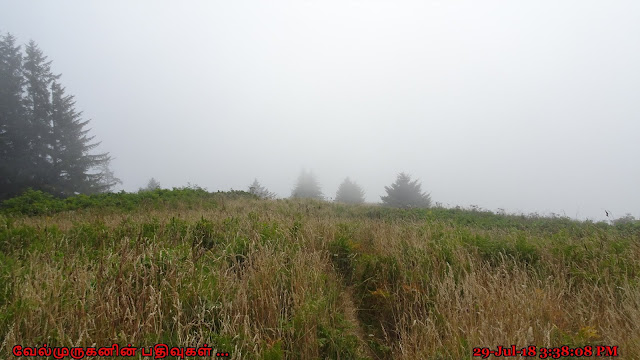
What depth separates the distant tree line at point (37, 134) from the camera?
16312mm

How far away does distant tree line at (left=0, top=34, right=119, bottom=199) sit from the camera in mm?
16312

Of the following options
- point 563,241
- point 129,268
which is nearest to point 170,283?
point 129,268

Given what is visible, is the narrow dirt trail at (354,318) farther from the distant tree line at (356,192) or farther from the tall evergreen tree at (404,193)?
the tall evergreen tree at (404,193)

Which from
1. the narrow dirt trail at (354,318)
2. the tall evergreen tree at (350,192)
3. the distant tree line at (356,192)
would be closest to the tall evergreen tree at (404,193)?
the distant tree line at (356,192)

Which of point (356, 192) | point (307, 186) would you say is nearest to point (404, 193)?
point (356, 192)

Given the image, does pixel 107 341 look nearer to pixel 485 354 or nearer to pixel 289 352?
pixel 289 352

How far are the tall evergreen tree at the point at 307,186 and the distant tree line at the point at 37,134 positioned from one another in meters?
23.2

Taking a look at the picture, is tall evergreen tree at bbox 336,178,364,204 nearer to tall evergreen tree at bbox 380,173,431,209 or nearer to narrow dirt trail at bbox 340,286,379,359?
tall evergreen tree at bbox 380,173,431,209

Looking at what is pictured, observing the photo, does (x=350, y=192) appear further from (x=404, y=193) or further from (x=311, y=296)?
(x=311, y=296)

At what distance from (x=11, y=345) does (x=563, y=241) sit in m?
7.69

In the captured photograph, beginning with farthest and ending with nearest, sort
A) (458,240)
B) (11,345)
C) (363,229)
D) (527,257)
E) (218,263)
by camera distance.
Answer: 1. (363,229)
2. (458,240)
3. (527,257)
4. (218,263)
5. (11,345)

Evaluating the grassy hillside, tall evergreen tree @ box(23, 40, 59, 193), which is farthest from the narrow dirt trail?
tall evergreen tree @ box(23, 40, 59, 193)

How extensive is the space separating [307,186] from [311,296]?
36.8 meters

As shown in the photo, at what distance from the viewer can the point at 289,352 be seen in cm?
224
